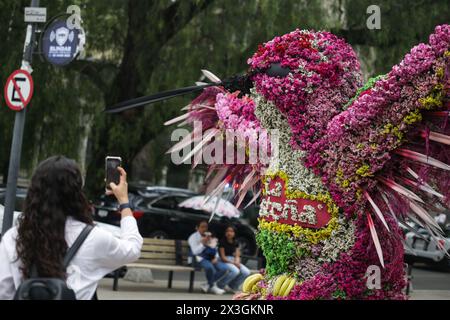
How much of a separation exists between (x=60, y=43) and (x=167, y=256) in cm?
348

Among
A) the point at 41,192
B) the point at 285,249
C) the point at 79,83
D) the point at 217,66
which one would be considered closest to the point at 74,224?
the point at 41,192

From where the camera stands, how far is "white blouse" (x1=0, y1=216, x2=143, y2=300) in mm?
3486

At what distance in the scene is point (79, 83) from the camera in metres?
13.0

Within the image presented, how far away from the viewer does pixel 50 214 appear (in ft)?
11.5

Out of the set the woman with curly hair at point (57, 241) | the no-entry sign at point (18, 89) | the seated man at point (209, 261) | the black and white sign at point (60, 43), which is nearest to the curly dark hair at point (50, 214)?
the woman with curly hair at point (57, 241)

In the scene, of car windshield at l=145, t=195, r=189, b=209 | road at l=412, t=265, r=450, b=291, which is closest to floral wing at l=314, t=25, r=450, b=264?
road at l=412, t=265, r=450, b=291

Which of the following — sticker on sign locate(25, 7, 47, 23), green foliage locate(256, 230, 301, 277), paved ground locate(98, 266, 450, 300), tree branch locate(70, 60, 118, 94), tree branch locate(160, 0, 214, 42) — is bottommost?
paved ground locate(98, 266, 450, 300)

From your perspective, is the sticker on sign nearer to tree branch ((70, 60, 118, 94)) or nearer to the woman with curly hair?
tree branch ((70, 60, 118, 94))

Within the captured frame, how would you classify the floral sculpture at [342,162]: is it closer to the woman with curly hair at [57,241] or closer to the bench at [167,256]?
the woman with curly hair at [57,241]

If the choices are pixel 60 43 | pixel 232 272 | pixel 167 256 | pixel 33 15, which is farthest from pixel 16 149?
pixel 232 272

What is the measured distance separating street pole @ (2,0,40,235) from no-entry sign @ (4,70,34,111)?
0.15 metres

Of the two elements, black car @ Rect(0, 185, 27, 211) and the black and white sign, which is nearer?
the black and white sign

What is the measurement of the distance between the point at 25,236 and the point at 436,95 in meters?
2.30

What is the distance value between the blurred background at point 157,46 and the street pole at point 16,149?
43.2 inches
